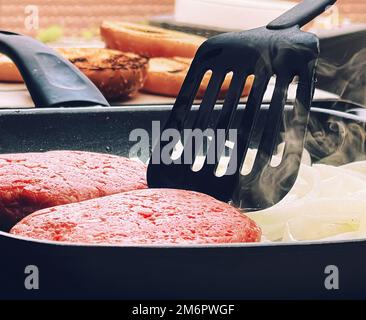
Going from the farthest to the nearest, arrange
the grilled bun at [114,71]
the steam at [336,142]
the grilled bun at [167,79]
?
the grilled bun at [167,79] < the grilled bun at [114,71] < the steam at [336,142]

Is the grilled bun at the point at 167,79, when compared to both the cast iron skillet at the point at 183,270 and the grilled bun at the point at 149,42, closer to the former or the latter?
the grilled bun at the point at 149,42

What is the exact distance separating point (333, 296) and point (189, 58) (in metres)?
1.63

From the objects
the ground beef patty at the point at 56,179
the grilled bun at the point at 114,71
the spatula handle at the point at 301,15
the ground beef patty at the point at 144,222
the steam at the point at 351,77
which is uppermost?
the spatula handle at the point at 301,15

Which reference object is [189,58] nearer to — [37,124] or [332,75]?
[332,75]

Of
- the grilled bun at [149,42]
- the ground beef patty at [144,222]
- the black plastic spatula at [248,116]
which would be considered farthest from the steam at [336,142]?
the grilled bun at [149,42]

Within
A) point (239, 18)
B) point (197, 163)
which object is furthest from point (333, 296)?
point (239, 18)

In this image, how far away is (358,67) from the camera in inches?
101

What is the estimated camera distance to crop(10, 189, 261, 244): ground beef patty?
0.92 m

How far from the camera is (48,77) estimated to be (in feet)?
5.24

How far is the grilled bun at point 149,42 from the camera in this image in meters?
2.45

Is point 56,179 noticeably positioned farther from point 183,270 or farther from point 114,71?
point 114,71

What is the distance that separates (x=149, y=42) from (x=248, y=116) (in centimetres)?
140

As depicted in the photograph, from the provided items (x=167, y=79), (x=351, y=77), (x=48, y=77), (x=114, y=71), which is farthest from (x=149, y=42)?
(x=48, y=77)

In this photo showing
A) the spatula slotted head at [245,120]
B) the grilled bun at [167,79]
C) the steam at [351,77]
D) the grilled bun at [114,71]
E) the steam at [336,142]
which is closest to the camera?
the spatula slotted head at [245,120]
